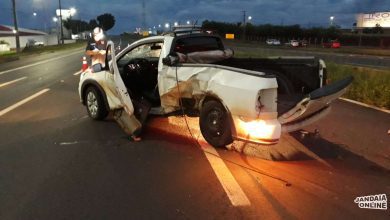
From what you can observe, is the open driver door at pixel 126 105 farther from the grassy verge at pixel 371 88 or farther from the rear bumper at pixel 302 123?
the grassy verge at pixel 371 88

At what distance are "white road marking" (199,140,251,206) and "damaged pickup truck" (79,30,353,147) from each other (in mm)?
247

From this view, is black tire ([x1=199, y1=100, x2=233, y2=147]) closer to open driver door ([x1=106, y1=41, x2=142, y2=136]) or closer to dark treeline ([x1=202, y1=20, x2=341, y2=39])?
open driver door ([x1=106, y1=41, x2=142, y2=136])

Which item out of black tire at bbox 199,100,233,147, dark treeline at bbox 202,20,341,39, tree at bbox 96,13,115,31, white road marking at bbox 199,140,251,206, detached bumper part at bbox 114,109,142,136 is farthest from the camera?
tree at bbox 96,13,115,31

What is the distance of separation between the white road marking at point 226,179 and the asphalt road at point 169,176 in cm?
1

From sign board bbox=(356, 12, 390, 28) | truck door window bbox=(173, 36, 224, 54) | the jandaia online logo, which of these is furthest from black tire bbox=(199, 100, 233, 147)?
sign board bbox=(356, 12, 390, 28)

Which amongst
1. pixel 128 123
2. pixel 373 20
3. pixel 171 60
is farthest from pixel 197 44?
pixel 373 20

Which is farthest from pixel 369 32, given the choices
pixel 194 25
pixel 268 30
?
pixel 194 25

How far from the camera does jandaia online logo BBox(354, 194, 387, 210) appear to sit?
190 inches

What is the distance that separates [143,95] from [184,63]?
1448 millimetres

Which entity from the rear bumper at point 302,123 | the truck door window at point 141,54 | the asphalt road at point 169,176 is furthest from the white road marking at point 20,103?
the rear bumper at point 302,123

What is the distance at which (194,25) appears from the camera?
8984mm

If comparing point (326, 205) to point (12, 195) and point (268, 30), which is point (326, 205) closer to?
point (12, 195)

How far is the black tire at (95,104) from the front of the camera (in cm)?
892

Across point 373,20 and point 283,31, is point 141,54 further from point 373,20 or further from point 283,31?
point 283,31
